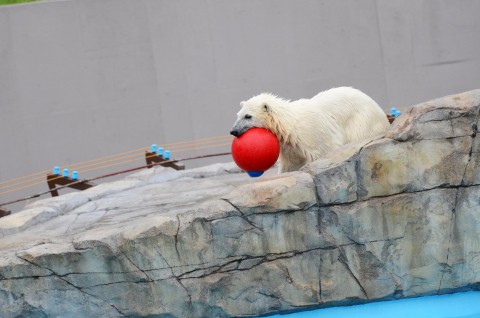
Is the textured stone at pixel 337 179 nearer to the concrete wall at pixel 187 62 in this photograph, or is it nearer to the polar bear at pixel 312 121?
the polar bear at pixel 312 121

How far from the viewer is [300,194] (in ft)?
18.5

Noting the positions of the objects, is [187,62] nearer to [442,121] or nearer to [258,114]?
[258,114]

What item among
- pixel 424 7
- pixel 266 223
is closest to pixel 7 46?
pixel 424 7

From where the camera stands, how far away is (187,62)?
39.3 ft

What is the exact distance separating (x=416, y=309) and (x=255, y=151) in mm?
1662

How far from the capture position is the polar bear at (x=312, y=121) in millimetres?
6488

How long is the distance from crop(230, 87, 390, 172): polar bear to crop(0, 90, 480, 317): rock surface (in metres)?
0.72

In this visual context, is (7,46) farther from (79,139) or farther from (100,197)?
(100,197)

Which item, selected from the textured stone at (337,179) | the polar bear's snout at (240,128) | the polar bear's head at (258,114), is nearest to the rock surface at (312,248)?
the textured stone at (337,179)

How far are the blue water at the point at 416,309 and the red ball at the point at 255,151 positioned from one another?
1.17 m

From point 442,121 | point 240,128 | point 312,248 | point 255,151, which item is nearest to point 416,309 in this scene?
point 312,248

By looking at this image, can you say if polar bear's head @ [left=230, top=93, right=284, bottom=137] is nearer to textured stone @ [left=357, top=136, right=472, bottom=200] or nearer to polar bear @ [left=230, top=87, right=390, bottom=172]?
polar bear @ [left=230, top=87, right=390, bottom=172]

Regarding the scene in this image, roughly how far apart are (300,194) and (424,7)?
297 inches

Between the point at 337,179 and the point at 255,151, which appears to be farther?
the point at 255,151
